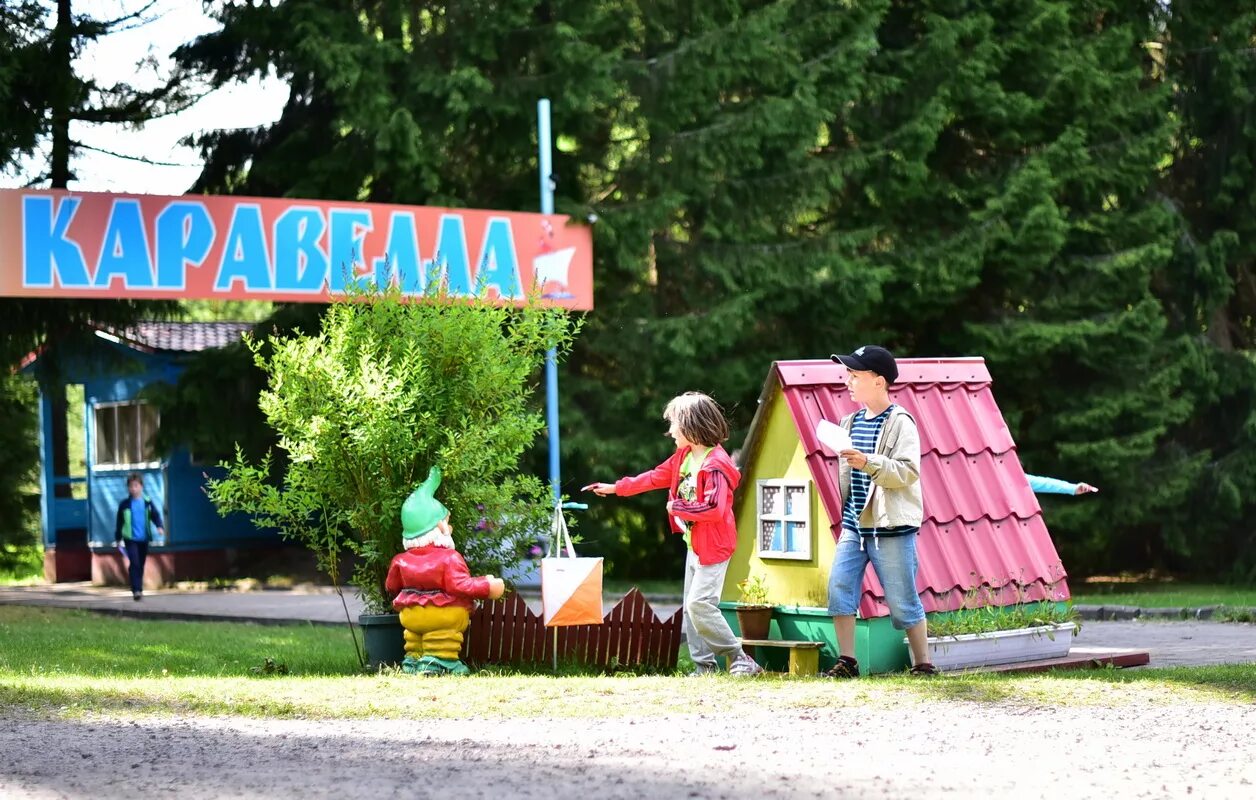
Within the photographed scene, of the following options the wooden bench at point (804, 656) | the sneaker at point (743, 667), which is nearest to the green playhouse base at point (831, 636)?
the wooden bench at point (804, 656)

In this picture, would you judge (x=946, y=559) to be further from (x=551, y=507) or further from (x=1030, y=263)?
(x=1030, y=263)

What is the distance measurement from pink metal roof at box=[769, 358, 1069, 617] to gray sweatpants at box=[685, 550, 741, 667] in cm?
83

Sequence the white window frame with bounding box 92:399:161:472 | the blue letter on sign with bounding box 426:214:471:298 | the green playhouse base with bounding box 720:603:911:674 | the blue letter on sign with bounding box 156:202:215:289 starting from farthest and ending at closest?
1. the white window frame with bounding box 92:399:161:472
2. the blue letter on sign with bounding box 426:214:471:298
3. the blue letter on sign with bounding box 156:202:215:289
4. the green playhouse base with bounding box 720:603:911:674

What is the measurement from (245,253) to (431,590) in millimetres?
8623

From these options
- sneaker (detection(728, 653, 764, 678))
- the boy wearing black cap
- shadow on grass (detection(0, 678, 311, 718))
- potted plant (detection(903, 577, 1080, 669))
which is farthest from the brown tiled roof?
the boy wearing black cap

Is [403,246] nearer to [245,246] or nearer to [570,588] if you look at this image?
[245,246]

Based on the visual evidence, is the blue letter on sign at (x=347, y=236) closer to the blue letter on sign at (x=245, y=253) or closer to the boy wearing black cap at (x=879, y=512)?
Result: the blue letter on sign at (x=245, y=253)

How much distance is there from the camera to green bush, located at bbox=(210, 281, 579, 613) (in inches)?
420

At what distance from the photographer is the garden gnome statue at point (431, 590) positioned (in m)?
10.3

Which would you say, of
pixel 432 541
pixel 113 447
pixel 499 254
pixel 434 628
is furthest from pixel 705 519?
pixel 113 447

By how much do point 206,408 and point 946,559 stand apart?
47.5 feet

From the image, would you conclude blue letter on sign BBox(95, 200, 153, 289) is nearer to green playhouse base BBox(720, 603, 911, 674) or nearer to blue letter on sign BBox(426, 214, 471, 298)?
blue letter on sign BBox(426, 214, 471, 298)

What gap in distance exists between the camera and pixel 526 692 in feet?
29.1

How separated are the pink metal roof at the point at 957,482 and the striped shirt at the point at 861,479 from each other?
53 centimetres
